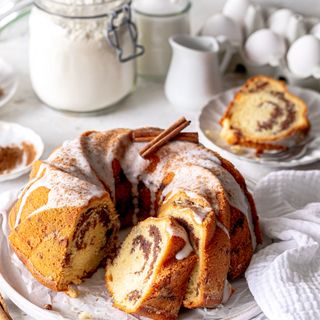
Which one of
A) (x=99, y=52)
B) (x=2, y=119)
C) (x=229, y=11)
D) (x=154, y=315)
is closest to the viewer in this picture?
(x=154, y=315)

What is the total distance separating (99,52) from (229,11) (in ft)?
1.29

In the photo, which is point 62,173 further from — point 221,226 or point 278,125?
point 278,125

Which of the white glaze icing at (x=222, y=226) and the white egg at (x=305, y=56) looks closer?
the white glaze icing at (x=222, y=226)

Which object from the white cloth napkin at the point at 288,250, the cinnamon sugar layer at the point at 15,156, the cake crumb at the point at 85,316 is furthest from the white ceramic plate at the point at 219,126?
the cake crumb at the point at 85,316

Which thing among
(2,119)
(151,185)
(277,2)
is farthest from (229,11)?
(151,185)

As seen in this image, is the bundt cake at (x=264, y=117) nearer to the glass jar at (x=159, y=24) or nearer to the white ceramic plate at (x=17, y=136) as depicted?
the glass jar at (x=159, y=24)

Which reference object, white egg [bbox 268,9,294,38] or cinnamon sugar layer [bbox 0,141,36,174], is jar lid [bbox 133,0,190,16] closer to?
white egg [bbox 268,9,294,38]

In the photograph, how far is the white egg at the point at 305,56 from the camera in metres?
1.65

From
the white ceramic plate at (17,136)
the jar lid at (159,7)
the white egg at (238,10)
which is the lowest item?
the white ceramic plate at (17,136)

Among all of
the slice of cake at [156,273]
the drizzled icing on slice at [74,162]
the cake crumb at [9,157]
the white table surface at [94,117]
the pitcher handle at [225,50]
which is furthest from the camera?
the pitcher handle at [225,50]

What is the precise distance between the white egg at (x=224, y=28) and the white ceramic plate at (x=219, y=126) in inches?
5.9

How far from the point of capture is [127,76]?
164 centimetres

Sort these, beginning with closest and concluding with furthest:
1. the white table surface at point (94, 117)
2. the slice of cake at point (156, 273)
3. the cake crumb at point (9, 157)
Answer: the slice of cake at point (156, 273), the cake crumb at point (9, 157), the white table surface at point (94, 117)

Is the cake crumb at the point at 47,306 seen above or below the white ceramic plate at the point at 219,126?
above
